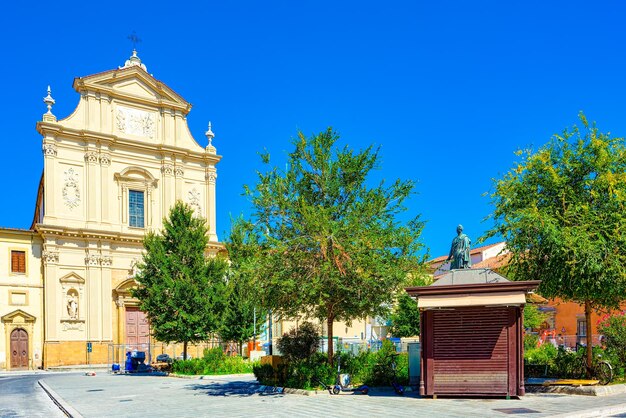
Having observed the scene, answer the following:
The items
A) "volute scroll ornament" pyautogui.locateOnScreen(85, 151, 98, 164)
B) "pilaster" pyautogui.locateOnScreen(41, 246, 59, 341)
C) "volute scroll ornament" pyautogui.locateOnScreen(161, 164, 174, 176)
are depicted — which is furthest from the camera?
"volute scroll ornament" pyautogui.locateOnScreen(161, 164, 174, 176)

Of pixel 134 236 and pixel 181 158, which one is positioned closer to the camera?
pixel 134 236

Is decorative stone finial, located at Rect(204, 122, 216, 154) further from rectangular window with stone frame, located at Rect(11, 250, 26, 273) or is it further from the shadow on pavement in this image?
the shadow on pavement

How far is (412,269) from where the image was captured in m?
20.7

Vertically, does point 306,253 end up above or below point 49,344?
above

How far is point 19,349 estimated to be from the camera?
141ft

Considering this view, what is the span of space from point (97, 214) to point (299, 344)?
95.7ft

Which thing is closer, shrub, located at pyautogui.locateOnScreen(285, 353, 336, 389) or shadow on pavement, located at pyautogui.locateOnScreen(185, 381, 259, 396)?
shrub, located at pyautogui.locateOnScreen(285, 353, 336, 389)

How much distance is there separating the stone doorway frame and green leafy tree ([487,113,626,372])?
33.4 meters

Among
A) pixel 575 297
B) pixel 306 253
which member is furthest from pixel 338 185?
pixel 575 297

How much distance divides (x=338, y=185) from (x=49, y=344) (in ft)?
97.6

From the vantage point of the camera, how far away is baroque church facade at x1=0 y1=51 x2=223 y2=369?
4341cm

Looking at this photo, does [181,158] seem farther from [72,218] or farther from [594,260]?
[594,260]

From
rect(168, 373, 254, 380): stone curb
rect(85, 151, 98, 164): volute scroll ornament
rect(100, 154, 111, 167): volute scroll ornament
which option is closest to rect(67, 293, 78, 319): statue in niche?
rect(85, 151, 98, 164): volute scroll ornament

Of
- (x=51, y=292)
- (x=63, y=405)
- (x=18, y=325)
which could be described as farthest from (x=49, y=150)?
(x=63, y=405)
